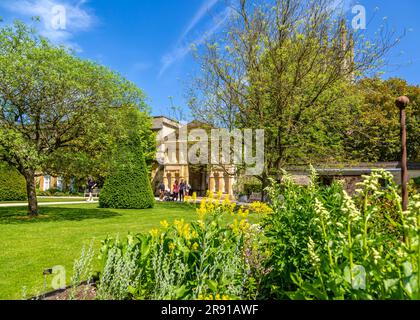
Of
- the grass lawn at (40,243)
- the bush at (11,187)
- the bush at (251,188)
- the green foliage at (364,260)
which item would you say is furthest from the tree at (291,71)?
the bush at (11,187)

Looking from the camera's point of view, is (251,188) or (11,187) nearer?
(11,187)

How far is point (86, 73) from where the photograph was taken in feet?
41.2

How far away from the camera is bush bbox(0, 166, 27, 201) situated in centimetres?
2502

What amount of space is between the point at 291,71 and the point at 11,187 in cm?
2293

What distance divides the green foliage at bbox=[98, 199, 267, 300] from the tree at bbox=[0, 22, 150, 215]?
30.1ft

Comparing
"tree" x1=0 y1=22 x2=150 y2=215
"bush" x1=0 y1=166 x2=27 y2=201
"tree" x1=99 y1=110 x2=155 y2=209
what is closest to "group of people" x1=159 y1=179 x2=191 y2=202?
"tree" x1=99 y1=110 x2=155 y2=209

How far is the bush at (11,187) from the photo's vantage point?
25.0 metres

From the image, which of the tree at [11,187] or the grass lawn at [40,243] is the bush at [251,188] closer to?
the grass lawn at [40,243]

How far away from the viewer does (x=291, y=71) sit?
1474cm

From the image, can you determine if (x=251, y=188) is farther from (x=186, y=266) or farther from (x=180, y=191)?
(x=186, y=266)

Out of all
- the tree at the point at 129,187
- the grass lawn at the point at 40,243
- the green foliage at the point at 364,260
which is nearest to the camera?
the green foliage at the point at 364,260

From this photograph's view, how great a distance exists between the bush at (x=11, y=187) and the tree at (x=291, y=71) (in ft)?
61.4

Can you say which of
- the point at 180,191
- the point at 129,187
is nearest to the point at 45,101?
the point at 129,187
